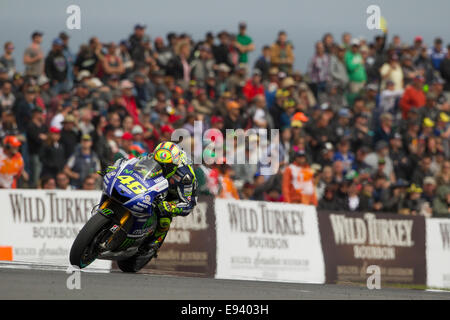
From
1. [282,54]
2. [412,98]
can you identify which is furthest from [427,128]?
[282,54]

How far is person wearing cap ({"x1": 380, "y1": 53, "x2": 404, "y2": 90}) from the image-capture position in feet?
77.5

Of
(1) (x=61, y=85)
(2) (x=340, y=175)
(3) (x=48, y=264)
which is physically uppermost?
(1) (x=61, y=85)

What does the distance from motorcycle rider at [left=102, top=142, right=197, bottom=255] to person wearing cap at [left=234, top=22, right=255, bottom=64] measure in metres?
10.5

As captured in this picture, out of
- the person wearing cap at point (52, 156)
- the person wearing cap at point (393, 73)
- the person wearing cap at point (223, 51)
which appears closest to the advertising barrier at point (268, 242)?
the person wearing cap at point (52, 156)

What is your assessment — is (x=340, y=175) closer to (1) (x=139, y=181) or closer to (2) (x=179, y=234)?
(2) (x=179, y=234)

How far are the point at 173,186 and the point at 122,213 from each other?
949 mm

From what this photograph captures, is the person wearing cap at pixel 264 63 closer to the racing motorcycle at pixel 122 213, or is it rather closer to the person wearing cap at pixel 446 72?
the person wearing cap at pixel 446 72

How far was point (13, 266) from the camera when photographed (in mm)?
13695

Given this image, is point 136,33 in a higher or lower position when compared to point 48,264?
higher

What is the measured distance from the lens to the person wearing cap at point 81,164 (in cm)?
1733

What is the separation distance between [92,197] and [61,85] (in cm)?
486

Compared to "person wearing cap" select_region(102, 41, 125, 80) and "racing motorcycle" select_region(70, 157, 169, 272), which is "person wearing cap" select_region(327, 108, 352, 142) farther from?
"racing motorcycle" select_region(70, 157, 169, 272)

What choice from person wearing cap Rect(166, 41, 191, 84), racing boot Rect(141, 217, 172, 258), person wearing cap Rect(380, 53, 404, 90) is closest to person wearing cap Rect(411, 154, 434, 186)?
person wearing cap Rect(380, 53, 404, 90)
